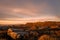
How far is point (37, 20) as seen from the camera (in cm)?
390

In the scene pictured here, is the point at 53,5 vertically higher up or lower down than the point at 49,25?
higher up

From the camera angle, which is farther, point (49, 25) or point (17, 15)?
point (17, 15)

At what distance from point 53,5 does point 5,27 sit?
110cm

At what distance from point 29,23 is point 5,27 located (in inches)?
19.5

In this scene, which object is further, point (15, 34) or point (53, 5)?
point (53, 5)

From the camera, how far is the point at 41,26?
3.74m

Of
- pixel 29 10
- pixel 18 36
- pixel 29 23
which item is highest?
pixel 29 10

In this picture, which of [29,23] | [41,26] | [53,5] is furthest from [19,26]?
[53,5]

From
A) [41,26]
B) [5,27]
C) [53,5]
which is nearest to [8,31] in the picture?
[5,27]

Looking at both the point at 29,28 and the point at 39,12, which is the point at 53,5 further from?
the point at 29,28

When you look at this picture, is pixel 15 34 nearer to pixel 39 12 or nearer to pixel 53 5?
pixel 39 12

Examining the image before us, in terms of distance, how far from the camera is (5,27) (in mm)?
3801

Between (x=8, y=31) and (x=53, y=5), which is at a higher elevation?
(x=53, y=5)

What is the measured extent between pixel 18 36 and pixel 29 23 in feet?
1.19
